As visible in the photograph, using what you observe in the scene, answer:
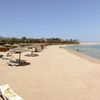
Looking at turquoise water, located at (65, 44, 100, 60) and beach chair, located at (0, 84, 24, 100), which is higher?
beach chair, located at (0, 84, 24, 100)

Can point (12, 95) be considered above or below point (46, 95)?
above

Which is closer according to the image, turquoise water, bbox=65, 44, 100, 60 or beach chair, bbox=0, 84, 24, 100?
beach chair, bbox=0, 84, 24, 100

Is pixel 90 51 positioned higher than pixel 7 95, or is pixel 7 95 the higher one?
pixel 7 95

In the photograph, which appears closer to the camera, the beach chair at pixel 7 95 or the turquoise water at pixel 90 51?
the beach chair at pixel 7 95

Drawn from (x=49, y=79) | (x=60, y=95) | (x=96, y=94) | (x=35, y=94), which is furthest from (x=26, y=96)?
(x=49, y=79)

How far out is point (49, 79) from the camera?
10664mm

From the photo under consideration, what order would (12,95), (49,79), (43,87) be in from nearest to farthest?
1. (12,95)
2. (43,87)
3. (49,79)

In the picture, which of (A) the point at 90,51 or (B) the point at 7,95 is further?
(A) the point at 90,51

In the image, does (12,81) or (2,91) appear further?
(12,81)

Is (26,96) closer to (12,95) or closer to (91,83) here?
(12,95)

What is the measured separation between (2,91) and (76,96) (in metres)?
2.79

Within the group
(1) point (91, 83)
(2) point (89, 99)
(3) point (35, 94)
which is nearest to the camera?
(2) point (89, 99)

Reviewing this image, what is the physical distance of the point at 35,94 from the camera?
7.85m

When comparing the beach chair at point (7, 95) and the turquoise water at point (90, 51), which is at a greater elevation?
the beach chair at point (7, 95)
